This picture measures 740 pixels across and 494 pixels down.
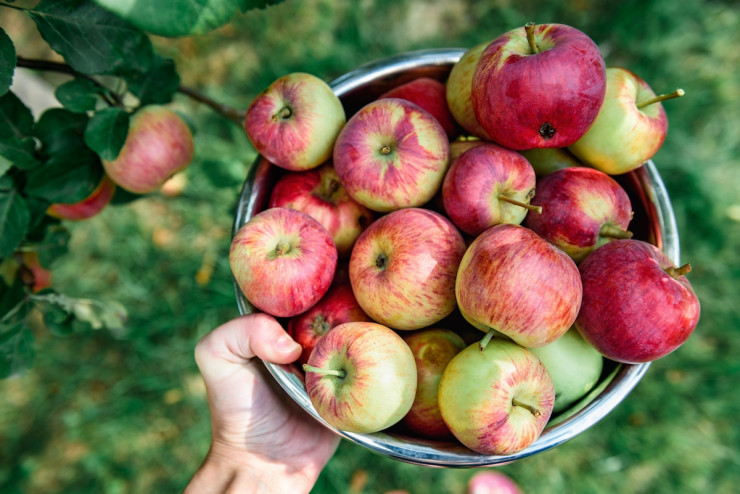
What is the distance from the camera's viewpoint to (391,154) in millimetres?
1392

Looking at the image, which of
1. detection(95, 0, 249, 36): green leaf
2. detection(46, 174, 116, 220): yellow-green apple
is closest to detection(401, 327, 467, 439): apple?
detection(95, 0, 249, 36): green leaf

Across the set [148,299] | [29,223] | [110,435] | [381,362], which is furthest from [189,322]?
[381,362]

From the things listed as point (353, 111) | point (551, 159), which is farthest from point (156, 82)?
point (551, 159)

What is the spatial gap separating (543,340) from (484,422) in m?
0.23

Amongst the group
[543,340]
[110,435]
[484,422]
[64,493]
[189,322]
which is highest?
[543,340]

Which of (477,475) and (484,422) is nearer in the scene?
(484,422)

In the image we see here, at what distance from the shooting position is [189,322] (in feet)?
8.50

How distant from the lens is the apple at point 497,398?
1181 mm

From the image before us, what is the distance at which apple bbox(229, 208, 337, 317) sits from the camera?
4.36 ft

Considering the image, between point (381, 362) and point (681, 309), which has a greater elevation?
point (681, 309)

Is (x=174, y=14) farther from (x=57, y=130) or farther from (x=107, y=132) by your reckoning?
(x=57, y=130)

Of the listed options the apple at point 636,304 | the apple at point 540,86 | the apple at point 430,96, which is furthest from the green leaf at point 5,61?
the apple at point 636,304

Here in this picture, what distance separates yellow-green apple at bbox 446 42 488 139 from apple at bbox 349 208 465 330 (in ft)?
1.08

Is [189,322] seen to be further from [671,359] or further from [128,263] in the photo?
[671,359]
